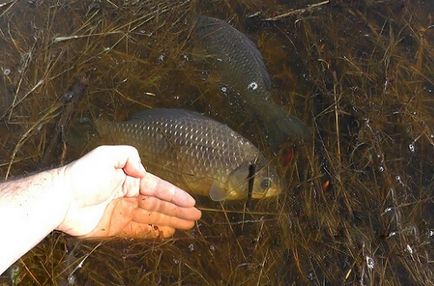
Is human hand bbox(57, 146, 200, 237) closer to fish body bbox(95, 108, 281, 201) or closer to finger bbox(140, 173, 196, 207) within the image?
finger bbox(140, 173, 196, 207)

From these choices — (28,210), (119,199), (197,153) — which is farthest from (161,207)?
(28,210)

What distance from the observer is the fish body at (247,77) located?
3760mm

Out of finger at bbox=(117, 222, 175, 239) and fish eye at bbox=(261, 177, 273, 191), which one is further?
fish eye at bbox=(261, 177, 273, 191)

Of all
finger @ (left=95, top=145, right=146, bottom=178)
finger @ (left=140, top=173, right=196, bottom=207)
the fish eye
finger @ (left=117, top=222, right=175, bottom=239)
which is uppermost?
finger @ (left=95, top=145, right=146, bottom=178)

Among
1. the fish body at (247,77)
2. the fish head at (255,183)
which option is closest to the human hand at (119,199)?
the fish head at (255,183)

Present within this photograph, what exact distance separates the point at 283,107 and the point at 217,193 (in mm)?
802

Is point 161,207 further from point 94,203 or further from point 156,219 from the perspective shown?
point 94,203

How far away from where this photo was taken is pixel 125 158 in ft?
10.1

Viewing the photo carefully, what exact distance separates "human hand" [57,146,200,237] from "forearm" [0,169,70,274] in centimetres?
8

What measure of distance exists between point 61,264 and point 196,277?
72cm

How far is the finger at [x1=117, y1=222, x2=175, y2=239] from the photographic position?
132 inches

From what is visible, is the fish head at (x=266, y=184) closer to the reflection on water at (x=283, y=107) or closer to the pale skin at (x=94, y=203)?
the reflection on water at (x=283, y=107)

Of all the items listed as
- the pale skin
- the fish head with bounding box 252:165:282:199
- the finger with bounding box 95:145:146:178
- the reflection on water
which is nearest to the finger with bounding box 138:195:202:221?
the pale skin

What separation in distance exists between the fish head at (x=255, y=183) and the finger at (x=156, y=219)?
32cm
